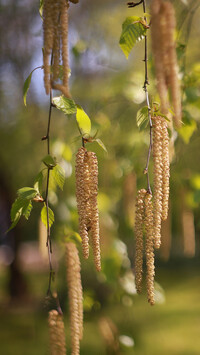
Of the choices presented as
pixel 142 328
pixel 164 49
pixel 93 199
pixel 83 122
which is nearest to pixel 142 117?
pixel 83 122

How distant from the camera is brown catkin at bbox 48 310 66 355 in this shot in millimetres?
1093

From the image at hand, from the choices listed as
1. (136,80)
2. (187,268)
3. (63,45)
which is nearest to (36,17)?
(136,80)

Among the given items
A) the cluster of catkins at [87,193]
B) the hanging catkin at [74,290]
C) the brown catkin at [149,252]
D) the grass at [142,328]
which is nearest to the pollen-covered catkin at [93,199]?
the cluster of catkins at [87,193]

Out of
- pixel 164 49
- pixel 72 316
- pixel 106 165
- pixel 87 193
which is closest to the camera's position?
pixel 164 49

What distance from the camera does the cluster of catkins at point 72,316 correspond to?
1.09m

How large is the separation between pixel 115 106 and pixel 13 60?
1466mm

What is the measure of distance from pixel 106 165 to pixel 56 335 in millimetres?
2844

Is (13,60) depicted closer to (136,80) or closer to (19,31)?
(19,31)

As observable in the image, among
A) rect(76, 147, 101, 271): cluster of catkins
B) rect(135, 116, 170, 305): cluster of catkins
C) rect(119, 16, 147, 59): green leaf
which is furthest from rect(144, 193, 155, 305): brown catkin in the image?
rect(119, 16, 147, 59): green leaf

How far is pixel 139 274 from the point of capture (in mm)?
998

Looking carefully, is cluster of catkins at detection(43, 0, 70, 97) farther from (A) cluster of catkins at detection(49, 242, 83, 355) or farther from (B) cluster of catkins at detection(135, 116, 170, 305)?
(A) cluster of catkins at detection(49, 242, 83, 355)

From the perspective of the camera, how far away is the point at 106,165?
390 cm

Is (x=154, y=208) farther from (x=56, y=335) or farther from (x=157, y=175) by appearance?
(x=56, y=335)

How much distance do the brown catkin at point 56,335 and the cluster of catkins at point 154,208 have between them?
0.22m
